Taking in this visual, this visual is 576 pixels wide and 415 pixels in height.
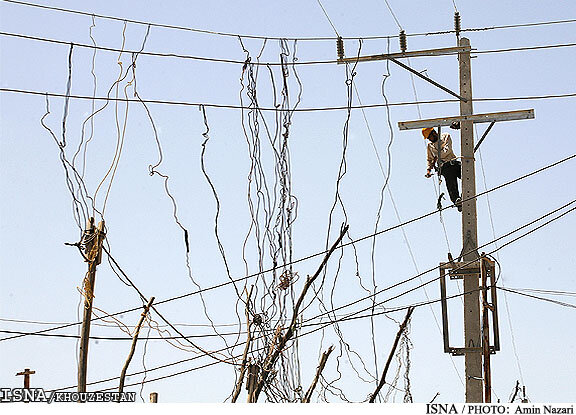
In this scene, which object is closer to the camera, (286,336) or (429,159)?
(286,336)

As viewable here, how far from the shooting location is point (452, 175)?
12492mm

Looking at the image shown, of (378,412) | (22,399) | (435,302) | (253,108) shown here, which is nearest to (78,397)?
(22,399)

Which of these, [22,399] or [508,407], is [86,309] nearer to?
[22,399]

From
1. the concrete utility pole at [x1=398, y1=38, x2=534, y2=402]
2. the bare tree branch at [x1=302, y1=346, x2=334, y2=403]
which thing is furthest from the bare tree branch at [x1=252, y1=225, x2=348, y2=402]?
the concrete utility pole at [x1=398, y1=38, x2=534, y2=402]

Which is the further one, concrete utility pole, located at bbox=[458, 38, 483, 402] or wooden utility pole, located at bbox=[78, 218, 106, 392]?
concrete utility pole, located at bbox=[458, 38, 483, 402]

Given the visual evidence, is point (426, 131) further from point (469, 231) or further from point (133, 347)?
point (133, 347)

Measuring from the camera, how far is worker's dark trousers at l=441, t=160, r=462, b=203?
12.5 metres

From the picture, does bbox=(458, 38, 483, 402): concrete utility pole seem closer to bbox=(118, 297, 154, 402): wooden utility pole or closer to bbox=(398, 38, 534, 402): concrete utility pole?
bbox=(398, 38, 534, 402): concrete utility pole

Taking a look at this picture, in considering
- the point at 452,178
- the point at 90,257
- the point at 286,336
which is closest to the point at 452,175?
the point at 452,178

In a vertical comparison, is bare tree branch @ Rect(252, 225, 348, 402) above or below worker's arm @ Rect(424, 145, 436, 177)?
below

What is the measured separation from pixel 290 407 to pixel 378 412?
59cm

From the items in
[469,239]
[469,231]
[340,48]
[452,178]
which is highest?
[340,48]

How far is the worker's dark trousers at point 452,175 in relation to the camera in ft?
41.0

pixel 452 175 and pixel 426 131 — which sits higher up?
pixel 426 131
